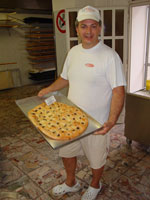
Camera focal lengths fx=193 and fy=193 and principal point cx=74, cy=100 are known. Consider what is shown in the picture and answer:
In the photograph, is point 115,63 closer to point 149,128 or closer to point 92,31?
point 92,31

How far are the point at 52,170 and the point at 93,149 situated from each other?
0.89m

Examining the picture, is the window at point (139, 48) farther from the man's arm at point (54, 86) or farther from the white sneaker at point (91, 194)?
the white sneaker at point (91, 194)

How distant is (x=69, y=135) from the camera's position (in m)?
1.35

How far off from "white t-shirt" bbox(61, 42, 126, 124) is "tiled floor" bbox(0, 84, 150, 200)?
2.77 ft

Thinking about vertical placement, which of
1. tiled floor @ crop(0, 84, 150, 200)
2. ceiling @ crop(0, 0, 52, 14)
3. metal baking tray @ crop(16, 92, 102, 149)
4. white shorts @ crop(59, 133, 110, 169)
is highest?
ceiling @ crop(0, 0, 52, 14)

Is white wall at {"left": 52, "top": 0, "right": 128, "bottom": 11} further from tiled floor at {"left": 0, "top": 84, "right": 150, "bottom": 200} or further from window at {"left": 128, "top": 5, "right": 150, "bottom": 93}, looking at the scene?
tiled floor at {"left": 0, "top": 84, "right": 150, "bottom": 200}

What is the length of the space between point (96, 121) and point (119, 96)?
0.25 m

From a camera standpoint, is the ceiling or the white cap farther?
the ceiling

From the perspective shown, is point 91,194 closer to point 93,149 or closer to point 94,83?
point 93,149

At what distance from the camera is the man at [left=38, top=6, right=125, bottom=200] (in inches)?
56.2

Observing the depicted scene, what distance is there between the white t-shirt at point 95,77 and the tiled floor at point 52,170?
33.2 inches

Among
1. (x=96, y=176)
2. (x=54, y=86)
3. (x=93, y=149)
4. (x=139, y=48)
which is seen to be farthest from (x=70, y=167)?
(x=139, y=48)

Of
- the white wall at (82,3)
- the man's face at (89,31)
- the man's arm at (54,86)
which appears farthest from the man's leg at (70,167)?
the white wall at (82,3)

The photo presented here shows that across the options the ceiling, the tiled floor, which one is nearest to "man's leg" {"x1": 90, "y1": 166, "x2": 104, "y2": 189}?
the tiled floor
